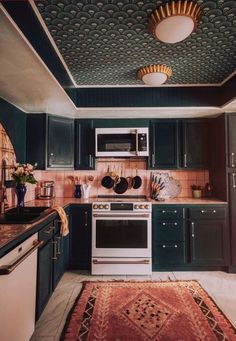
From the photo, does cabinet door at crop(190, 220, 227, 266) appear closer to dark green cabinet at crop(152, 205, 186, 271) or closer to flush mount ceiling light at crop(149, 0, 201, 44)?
dark green cabinet at crop(152, 205, 186, 271)

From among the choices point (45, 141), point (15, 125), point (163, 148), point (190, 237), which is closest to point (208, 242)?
point (190, 237)

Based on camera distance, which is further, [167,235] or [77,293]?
[167,235]

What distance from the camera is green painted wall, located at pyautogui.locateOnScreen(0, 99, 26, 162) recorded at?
251 cm

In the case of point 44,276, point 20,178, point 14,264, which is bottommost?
point 44,276

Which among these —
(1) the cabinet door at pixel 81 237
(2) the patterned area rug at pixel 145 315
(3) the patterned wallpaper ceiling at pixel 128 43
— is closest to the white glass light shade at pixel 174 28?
(3) the patterned wallpaper ceiling at pixel 128 43

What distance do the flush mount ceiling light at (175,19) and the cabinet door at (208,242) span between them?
87.2 inches

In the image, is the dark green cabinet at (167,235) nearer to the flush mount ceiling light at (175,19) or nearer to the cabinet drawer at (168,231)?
the cabinet drawer at (168,231)

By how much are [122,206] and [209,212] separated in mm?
1149

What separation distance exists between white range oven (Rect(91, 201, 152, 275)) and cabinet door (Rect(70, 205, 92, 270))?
0.11 meters

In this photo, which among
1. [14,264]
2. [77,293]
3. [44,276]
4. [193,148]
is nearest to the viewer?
[14,264]

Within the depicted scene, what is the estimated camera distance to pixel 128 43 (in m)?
2.07

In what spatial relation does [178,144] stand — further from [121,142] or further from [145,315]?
[145,315]

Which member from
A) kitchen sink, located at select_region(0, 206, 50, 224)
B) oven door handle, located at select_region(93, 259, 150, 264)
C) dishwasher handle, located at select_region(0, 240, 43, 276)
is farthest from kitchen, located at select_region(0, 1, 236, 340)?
dishwasher handle, located at select_region(0, 240, 43, 276)

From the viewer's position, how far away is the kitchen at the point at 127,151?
2.07m
